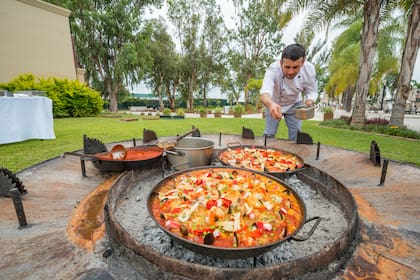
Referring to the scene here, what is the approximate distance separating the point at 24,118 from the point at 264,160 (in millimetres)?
5408

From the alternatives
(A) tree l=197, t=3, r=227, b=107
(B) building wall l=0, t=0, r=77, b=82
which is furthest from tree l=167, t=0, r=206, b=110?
(B) building wall l=0, t=0, r=77, b=82

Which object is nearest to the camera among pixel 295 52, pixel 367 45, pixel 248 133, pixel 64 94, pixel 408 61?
pixel 295 52

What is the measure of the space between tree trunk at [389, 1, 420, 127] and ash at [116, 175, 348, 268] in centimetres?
845

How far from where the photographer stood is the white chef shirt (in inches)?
120

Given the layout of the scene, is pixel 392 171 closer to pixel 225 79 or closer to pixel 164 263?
pixel 164 263

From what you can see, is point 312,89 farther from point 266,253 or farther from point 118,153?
point 118,153

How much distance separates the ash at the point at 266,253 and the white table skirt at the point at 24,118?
13.5 ft

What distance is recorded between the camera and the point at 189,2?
2267 centimetres

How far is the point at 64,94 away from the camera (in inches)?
429

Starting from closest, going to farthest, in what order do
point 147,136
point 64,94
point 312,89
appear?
point 147,136 → point 312,89 → point 64,94

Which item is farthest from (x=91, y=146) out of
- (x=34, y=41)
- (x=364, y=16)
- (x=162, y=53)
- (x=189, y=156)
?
(x=162, y=53)

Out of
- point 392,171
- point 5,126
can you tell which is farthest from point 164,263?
point 5,126

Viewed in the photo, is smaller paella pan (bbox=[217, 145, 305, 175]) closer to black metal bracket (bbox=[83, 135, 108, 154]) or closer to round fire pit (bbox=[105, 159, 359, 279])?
round fire pit (bbox=[105, 159, 359, 279])

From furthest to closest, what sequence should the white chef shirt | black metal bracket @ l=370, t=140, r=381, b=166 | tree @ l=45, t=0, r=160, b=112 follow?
tree @ l=45, t=0, r=160, b=112
the white chef shirt
black metal bracket @ l=370, t=140, r=381, b=166
